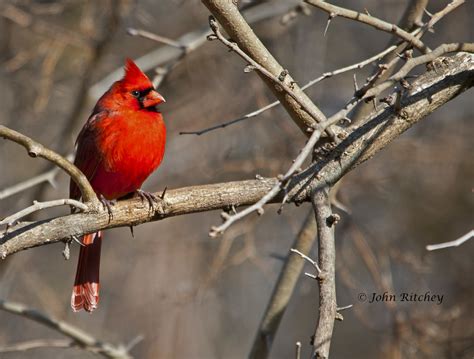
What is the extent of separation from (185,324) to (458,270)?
2245 millimetres

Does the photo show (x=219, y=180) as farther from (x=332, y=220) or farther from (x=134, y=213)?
(x=332, y=220)

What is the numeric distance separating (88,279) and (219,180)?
207 cm

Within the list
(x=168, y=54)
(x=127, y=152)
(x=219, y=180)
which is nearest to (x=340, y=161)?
(x=127, y=152)

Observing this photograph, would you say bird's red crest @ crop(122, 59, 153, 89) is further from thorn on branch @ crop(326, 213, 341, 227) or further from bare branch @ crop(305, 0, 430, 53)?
thorn on branch @ crop(326, 213, 341, 227)

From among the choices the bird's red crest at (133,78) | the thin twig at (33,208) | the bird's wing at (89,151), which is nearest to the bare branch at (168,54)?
the bird's red crest at (133,78)

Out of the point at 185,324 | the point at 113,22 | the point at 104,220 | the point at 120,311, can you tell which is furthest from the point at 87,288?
the point at 120,311

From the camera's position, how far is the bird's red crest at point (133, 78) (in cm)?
425

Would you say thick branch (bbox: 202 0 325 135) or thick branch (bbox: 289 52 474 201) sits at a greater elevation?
thick branch (bbox: 202 0 325 135)

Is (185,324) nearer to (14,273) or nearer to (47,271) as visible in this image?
(14,273)

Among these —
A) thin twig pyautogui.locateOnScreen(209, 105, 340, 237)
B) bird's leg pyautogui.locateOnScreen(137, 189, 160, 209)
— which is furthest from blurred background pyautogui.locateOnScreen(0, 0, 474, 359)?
thin twig pyautogui.locateOnScreen(209, 105, 340, 237)

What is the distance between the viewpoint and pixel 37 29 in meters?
5.30

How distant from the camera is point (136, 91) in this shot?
4.26 metres

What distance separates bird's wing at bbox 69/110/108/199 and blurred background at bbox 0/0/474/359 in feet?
2.69

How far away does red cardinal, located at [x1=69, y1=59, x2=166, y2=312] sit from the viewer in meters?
4.00
